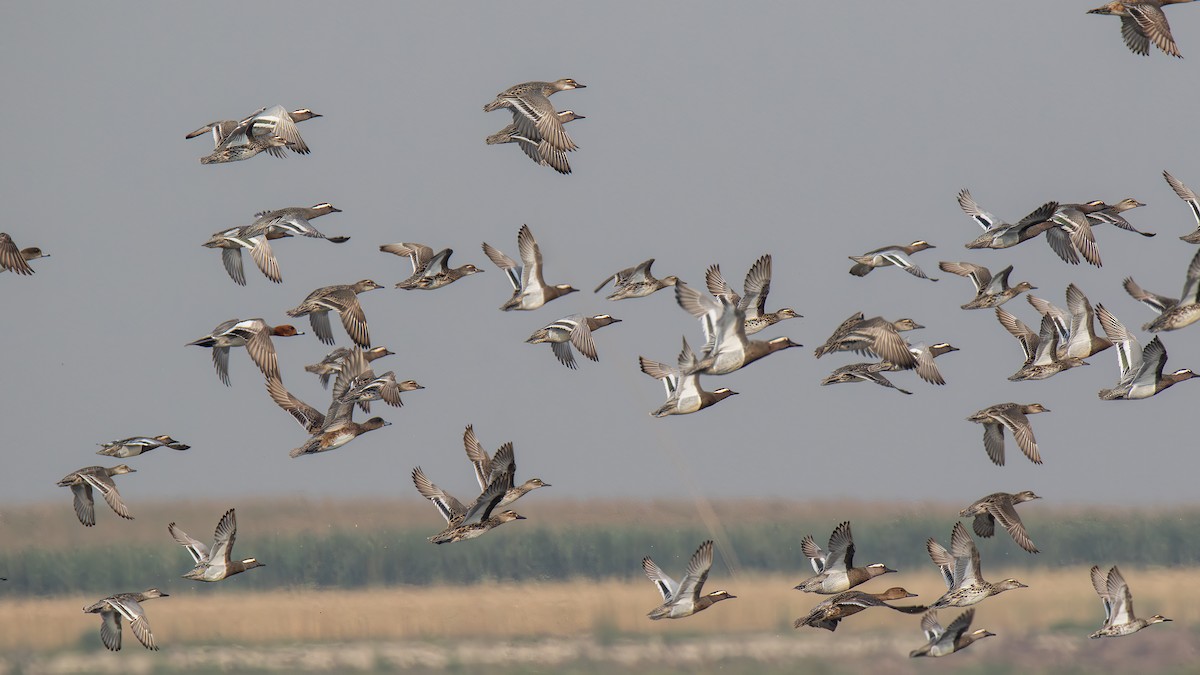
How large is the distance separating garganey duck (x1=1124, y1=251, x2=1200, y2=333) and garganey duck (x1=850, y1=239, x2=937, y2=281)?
3427mm

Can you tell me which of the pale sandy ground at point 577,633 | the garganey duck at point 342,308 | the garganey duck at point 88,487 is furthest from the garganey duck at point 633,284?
the pale sandy ground at point 577,633

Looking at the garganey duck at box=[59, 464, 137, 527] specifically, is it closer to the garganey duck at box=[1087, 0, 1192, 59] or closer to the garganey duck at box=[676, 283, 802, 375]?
the garganey duck at box=[676, 283, 802, 375]

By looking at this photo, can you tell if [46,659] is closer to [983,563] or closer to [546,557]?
[546,557]

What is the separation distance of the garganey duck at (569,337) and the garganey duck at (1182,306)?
740 cm

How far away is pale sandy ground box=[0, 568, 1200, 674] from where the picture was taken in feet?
127

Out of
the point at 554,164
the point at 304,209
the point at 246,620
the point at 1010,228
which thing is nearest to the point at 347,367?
the point at 304,209

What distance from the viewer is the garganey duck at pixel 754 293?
24.4 meters

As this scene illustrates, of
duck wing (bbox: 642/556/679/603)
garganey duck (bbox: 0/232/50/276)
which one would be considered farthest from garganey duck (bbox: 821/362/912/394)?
garganey duck (bbox: 0/232/50/276)

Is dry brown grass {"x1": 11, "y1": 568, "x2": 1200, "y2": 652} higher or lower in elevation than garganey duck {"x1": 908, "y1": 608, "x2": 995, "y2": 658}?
higher

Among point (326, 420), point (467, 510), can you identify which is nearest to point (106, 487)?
point (326, 420)

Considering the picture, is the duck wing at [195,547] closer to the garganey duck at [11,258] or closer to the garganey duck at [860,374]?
the garganey duck at [11,258]

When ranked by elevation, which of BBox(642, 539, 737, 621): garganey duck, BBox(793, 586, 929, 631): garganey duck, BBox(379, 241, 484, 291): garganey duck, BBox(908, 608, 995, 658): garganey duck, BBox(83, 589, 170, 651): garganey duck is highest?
BBox(379, 241, 484, 291): garganey duck

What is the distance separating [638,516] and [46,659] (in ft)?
42.1

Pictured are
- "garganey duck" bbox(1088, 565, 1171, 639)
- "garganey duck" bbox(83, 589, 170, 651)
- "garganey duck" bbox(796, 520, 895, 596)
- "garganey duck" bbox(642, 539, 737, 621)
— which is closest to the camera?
"garganey duck" bbox(642, 539, 737, 621)
